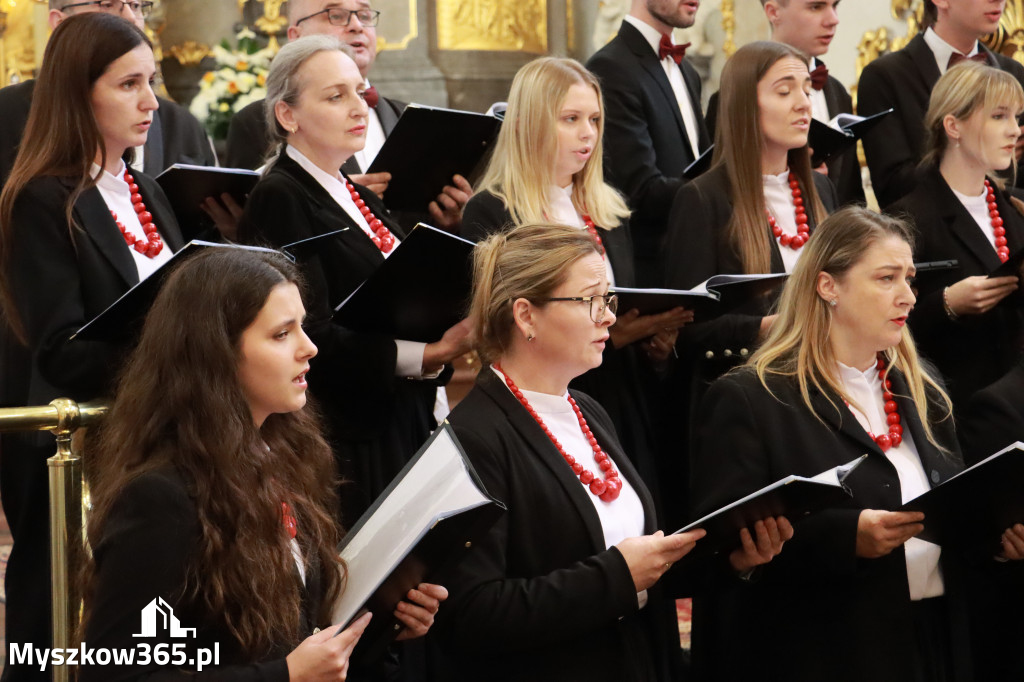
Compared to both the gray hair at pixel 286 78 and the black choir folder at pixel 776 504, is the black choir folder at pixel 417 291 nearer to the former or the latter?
the gray hair at pixel 286 78

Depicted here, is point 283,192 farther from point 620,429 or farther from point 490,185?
point 620,429

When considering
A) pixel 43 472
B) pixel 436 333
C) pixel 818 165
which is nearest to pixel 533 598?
pixel 436 333

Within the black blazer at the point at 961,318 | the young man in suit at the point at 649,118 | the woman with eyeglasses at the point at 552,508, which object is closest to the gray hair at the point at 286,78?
the woman with eyeglasses at the point at 552,508

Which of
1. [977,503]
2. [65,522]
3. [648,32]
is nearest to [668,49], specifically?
[648,32]

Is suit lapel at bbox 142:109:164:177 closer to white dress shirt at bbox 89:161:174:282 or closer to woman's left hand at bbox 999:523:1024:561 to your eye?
white dress shirt at bbox 89:161:174:282

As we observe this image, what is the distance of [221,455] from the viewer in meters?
2.18

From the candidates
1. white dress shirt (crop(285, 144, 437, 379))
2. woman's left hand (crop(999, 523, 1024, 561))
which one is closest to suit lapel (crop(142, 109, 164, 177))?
white dress shirt (crop(285, 144, 437, 379))

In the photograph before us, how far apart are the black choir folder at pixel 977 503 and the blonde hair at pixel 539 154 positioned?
1476 millimetres

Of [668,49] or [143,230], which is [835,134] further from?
[143,230]

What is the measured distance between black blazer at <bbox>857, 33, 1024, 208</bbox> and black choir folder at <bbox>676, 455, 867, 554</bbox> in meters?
2.32

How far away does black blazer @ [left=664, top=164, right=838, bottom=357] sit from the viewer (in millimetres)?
3832

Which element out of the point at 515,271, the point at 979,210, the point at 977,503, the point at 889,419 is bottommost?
the point at 977,503

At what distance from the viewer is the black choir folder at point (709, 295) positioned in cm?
340

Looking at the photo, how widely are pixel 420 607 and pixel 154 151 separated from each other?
233cm
